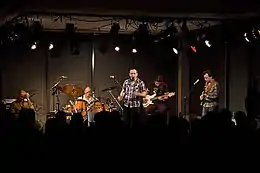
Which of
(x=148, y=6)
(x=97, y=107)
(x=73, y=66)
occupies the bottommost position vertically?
(x=97, y=107)

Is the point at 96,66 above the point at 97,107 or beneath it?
above

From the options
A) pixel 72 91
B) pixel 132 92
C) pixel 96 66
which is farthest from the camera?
pixel 96 66

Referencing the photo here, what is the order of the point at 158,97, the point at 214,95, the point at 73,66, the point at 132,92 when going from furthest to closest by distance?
the point at 73,66 < the point at 158,97 < the point at 132,92 < the point at 214,95

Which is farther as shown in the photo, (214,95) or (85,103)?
(85,103)

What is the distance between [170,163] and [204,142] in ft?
1.22

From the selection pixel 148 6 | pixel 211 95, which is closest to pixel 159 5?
pixel 148 6

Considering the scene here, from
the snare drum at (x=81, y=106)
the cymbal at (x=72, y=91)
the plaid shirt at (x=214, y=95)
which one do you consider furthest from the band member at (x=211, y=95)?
the cymbal at (x=72, y=91)

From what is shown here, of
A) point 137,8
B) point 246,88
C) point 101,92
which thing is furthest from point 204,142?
point 101,92

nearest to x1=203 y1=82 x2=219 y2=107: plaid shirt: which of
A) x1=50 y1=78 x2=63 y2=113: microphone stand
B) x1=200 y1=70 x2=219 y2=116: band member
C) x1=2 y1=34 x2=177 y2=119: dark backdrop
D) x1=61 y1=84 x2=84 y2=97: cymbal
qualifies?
x1=200 y1=70 x2=219 y2=116: band member

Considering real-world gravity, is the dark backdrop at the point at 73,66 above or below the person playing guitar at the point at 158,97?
above

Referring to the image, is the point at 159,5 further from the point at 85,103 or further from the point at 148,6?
the point at 85,103

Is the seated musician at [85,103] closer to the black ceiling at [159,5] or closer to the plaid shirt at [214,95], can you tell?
the plaid shirt at [214,95]

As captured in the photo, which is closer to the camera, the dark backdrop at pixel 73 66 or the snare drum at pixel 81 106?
the snare drum at pixel 81 106

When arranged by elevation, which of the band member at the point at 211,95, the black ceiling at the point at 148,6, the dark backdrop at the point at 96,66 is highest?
the black ceiling at the point at 148,6
